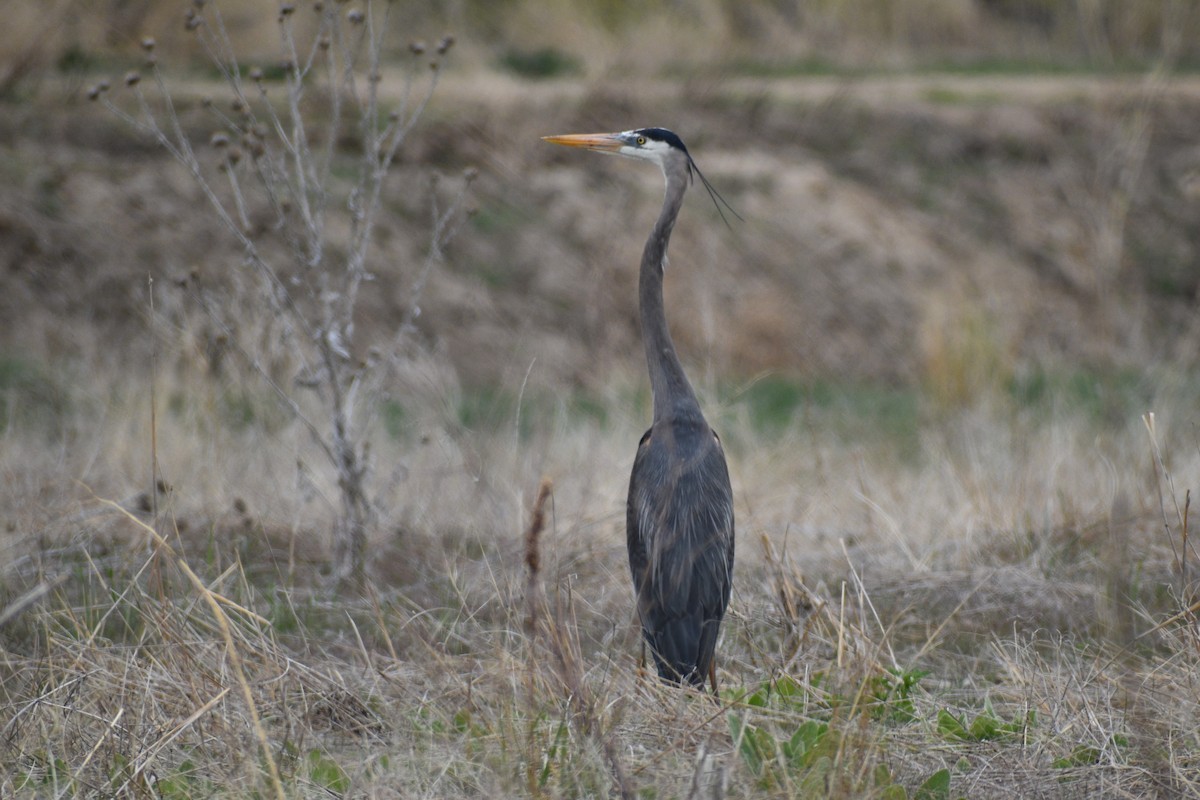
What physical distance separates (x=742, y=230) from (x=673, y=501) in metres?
13.4

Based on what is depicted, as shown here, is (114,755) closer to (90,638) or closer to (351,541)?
(90,638)

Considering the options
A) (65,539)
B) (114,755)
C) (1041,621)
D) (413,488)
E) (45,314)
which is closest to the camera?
(114,755)

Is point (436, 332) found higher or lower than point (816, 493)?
lower

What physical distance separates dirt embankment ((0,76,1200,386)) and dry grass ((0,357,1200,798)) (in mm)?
3437

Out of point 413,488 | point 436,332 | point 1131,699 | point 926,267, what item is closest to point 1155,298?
point 926,267

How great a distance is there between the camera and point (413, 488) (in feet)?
20.1

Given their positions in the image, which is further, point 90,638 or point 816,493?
point 816,493

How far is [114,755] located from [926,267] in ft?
52.0

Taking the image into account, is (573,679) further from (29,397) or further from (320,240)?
(29,397)

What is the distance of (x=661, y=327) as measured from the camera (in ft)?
12.8

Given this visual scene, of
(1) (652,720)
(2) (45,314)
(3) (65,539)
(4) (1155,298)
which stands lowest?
(4) (1155,298)

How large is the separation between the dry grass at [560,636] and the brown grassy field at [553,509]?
0.02 meters

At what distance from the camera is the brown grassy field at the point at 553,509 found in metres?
2.97

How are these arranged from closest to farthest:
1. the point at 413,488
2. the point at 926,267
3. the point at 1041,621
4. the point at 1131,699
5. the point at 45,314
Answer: the point at 1131,699 → the point at 1041,621 → the point at 413,488 → the point at 45,314 → the point at 926,267
